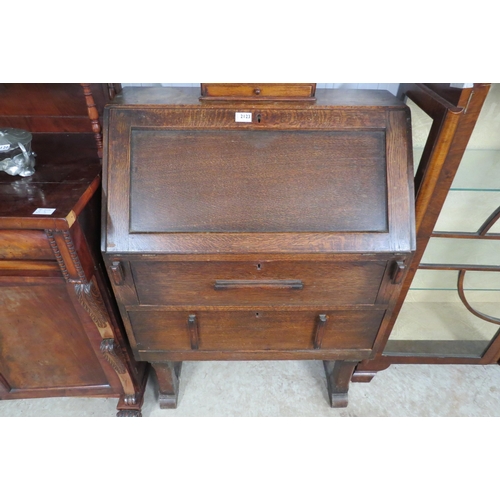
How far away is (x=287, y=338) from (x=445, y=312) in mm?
701

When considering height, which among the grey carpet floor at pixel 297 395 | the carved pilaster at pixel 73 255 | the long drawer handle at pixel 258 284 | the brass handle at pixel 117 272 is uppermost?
the carved pilaster at pixel 73 255

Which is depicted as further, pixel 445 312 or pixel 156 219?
pixel 445 312

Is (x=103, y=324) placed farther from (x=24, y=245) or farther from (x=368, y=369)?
(x=368, y=369)

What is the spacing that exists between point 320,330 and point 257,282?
10.7 inches

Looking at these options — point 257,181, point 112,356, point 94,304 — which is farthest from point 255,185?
point 112,356

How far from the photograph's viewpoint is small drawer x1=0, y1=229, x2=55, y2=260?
80 centimetres

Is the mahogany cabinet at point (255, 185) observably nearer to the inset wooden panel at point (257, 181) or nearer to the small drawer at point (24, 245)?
the inset wooden panel at point (257, 181)

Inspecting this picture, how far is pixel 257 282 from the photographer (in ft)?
3.03

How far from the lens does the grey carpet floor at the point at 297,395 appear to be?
4.30 ft

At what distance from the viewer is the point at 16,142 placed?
873 mm

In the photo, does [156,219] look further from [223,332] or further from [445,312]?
[445,312]

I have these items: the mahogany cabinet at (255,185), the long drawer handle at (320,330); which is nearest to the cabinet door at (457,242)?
the mahogany cabinet at (255,185)

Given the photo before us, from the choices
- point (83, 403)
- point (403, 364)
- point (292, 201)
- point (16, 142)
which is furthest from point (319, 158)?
point (83, 403)

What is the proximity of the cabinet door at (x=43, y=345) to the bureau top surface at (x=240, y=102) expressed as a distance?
1.72 ft
